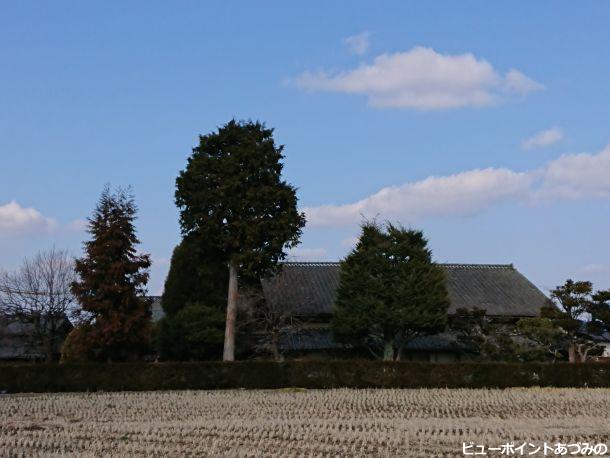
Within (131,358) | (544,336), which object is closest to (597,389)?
(544,336)

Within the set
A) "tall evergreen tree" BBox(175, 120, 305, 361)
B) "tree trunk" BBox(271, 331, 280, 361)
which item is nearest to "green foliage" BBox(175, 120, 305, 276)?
"tall evergreen tree" BBox(175, 120, 305, 361)

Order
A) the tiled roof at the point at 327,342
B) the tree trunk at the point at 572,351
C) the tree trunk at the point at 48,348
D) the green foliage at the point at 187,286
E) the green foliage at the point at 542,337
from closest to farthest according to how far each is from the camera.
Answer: the green foliage at the point at 542,337, the tree trunk at the point at 572,351, the tiled roof at the point at 327,342, the tree trunk at the point at 48,348, the green foliage at the point at 187,286

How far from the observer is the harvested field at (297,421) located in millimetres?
15656

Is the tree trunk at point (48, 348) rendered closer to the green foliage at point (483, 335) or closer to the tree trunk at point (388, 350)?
the tree trunk at point (388, 350)

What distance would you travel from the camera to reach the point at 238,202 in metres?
37.5

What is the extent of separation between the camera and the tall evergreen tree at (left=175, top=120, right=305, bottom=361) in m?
37.4

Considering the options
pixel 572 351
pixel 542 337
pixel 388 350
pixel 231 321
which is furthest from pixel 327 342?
pixel 572 351

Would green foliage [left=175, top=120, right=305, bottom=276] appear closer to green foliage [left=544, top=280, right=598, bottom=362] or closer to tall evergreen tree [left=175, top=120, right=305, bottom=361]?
tall evergreen tree [left=175, top=120, right=305, bottom=361]

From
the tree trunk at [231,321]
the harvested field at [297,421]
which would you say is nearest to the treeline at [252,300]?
the tree trunk at [231,321]

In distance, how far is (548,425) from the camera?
19.6 meters

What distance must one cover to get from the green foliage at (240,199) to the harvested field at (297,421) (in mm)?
8966

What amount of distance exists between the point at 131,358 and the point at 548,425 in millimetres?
23767

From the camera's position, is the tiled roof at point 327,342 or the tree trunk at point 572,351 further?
the tiled roof at point 327,342

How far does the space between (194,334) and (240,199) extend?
745 centimetres
